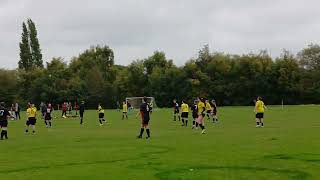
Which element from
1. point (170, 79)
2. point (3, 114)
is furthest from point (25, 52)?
point (3, 114)

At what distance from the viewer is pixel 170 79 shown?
372 ft

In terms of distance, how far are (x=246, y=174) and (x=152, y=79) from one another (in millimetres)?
99238

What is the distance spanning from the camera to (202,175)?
15.0 metres

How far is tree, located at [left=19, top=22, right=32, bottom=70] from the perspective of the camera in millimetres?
121812

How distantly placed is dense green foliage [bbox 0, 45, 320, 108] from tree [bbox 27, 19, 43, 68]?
12.1ft

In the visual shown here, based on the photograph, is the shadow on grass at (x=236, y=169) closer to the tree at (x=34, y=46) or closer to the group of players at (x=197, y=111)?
the group of players at (x=197, y=111)

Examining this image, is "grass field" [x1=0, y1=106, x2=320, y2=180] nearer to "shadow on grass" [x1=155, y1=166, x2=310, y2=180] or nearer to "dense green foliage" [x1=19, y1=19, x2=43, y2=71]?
"shadow on grass" [x1=155, y1=166, x2=310, y2=180]

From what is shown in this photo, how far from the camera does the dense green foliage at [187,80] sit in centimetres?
10475

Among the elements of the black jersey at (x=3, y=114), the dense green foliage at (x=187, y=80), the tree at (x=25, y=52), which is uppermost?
the tree at (x=25, y=52)

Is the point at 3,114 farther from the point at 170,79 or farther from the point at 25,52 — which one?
the point at 25,52

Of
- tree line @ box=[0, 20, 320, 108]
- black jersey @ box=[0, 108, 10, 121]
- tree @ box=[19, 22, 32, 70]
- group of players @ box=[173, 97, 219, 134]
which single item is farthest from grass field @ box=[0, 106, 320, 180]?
tree @ box=[19, 22, 32, 70]

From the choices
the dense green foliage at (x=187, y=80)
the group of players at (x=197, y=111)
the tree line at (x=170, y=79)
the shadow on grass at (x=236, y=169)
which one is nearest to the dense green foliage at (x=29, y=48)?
the tree line at (x=170, y=79)

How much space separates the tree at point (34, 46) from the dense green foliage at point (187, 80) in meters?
3.69

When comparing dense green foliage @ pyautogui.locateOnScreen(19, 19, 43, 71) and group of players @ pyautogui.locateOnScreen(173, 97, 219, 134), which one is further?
dense green foliage @ pyautogui.locateOnScreen(19, 19, 43, 71)
